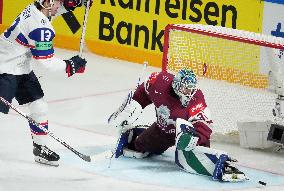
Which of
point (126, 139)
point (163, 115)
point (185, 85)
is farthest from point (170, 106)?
point (126, 139)

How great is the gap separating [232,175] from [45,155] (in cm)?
118

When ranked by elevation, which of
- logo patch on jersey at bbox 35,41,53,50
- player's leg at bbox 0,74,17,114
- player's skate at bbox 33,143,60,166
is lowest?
player's skate at bbox 33,143,60,166

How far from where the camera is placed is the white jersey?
20.7 feet

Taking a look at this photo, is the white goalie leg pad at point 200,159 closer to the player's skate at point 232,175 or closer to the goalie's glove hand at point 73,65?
the player's skate at point 232,175

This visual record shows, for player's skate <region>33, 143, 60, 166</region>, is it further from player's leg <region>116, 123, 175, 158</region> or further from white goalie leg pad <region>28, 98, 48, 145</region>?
player's leg <region>116, 123, 175, 158</region>

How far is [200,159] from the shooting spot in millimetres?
6539

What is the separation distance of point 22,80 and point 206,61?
70.2 inches

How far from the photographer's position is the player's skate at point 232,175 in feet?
21.1

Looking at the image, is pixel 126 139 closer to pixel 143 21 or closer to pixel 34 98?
pixel 34 98

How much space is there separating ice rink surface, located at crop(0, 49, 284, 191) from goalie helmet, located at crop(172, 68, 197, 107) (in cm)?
48

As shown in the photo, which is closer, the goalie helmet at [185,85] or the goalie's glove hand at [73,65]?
the goalie's glove hand at [73,65]

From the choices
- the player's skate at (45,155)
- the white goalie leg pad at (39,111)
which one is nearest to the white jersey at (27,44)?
the white goalie leg pad at (39,111)

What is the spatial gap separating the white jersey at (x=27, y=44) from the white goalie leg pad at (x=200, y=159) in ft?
3.13

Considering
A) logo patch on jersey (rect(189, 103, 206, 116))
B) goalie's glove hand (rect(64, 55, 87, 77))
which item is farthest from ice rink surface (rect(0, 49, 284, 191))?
goalie's glove hand (rect(64, 55, 87, 77))
